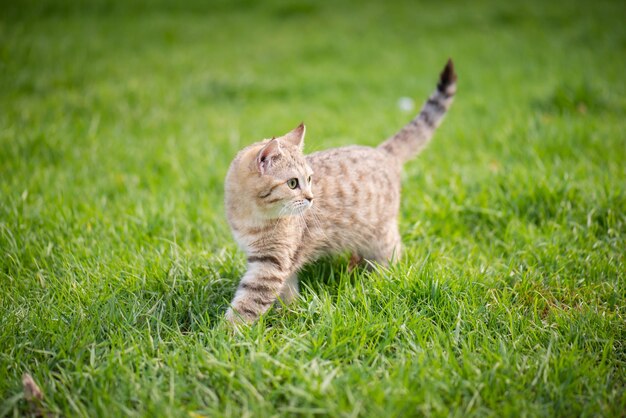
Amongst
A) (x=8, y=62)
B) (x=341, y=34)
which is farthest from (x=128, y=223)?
(x=341, y=34)

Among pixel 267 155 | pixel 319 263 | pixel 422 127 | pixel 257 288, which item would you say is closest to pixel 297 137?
pixel 267 155

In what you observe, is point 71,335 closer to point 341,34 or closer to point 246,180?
point 246,180

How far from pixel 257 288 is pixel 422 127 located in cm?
186

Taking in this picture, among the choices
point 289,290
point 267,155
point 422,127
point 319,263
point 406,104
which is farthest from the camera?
point 406,104

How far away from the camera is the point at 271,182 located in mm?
2941

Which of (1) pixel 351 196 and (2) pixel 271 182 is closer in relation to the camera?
(2) pixel 271 182

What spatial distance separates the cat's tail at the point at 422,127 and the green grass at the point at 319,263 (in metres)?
0.55

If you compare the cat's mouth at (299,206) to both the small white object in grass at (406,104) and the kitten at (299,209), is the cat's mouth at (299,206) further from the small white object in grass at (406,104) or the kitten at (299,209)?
the small white object in grass at (406,104)

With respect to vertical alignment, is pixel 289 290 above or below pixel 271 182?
below

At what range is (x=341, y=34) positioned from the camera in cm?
1035

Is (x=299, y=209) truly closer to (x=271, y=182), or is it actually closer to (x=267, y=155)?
(x=271, y=182)

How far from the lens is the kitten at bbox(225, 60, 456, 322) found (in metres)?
2.95

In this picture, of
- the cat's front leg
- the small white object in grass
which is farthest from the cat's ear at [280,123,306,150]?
the small white object in grass

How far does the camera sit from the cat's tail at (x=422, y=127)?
12.6ft
